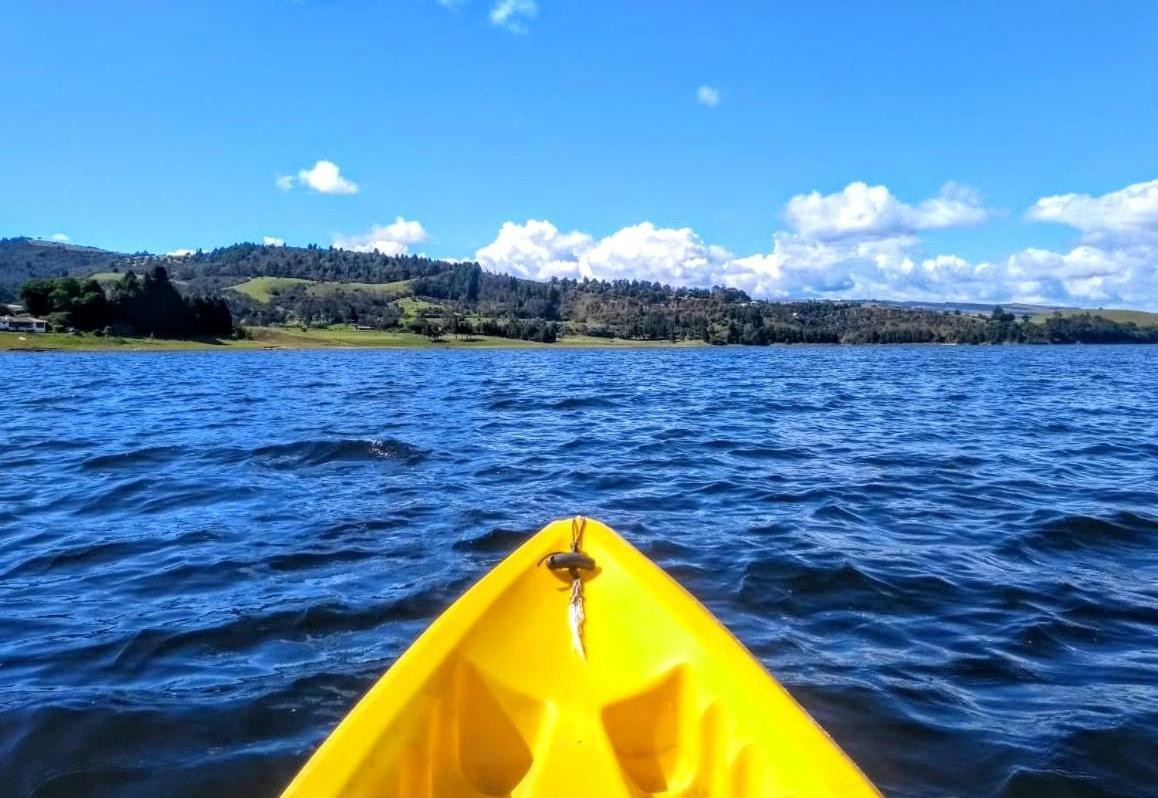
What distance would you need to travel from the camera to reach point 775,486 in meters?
13.4

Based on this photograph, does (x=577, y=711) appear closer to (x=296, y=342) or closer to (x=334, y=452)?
(x=334, y=452)

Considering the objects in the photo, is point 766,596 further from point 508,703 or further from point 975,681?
point 508,703

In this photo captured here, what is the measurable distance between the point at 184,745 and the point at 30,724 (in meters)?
1.17

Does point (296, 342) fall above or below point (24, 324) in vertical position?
below

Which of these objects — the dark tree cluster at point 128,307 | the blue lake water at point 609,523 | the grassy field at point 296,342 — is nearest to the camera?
the blue lake water at point 609,523

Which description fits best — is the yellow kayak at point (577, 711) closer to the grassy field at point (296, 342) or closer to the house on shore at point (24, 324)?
the grassy field at point (296, 342)

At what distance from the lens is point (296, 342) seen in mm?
134625

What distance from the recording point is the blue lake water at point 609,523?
5.22 meters

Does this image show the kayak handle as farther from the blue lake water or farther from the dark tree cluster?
the dark tree cluster

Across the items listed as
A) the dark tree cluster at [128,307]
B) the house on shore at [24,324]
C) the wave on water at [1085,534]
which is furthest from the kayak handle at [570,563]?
the dark tree cluster at [128,307]

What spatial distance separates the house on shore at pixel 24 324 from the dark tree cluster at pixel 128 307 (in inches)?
55.2

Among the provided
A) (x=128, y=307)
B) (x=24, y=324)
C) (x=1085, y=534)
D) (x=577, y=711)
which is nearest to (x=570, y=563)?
(x=577, y=711)

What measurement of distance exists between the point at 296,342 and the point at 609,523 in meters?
133

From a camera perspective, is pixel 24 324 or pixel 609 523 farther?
pixel 24 324
